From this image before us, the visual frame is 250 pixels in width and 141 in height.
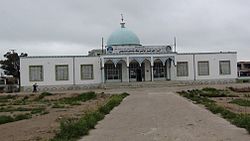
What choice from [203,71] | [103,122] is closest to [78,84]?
[203,71]

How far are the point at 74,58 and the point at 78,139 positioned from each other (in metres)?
52.8

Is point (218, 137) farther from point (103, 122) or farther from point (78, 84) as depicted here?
point (78, 84)

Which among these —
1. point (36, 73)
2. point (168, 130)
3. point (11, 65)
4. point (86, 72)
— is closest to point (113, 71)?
point (86, 72)

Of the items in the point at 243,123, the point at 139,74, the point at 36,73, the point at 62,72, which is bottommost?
the point at 243,123

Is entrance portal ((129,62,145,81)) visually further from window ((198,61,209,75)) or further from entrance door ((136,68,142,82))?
window ((198,61,209,75))

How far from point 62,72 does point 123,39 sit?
11.3m

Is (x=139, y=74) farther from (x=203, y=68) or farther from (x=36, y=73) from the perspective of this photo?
(x=36, y=73)

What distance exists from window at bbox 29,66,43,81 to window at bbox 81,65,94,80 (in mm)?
5932

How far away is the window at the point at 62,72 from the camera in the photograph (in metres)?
64.4

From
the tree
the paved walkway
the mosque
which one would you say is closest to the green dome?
the mosque

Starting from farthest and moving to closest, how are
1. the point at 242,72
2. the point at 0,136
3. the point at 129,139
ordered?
the point at 242,72, the point at 0,136, the point at 129,139

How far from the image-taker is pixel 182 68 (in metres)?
67.1

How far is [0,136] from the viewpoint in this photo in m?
14.0

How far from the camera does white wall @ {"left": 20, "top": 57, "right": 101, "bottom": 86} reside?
64.1 meters
